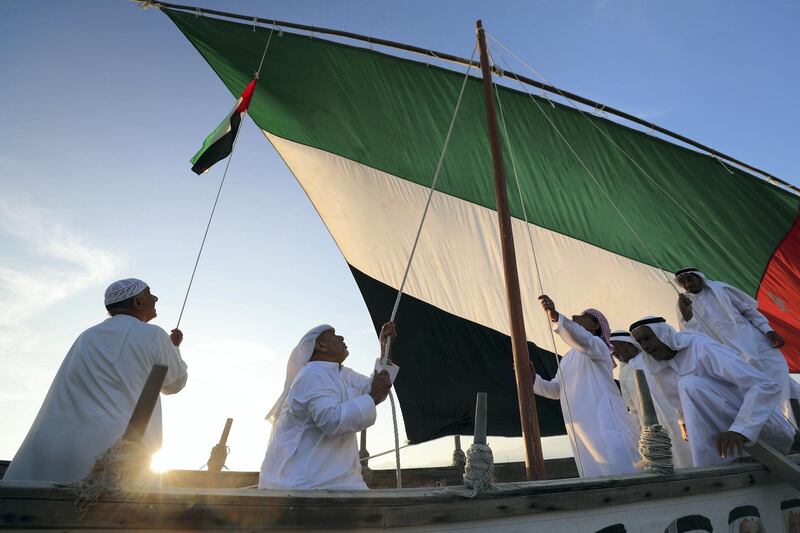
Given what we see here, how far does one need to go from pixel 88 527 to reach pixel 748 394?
2.94 meters

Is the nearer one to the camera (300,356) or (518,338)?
(300,356)

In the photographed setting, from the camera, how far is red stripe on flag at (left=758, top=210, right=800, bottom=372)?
608 centimetres

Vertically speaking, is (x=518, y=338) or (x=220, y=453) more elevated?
(x=518, y=338)

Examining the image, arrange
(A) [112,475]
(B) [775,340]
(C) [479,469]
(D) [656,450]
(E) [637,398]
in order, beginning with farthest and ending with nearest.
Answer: (B) [775,340] < (E) [637,398] < (D) [656,450] < (C) [479,469] < (A) [112,475]

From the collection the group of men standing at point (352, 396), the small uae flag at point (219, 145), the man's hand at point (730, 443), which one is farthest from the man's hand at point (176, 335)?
the man's hand at point (730, 443)

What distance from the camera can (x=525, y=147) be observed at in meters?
6.31

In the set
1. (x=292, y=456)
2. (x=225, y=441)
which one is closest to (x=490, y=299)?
(x=225, y=441)

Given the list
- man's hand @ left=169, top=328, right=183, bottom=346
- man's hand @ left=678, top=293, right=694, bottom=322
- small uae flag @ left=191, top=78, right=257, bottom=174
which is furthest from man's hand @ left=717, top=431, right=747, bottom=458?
small uae flag @ left=191, top=78, right=257, bottom=174

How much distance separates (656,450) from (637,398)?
1.75 metres

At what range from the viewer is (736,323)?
4.27m

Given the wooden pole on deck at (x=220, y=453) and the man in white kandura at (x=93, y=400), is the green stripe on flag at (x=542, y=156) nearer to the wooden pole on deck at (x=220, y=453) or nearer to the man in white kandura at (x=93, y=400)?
the wooden pole on deck at (x=220, y=453)

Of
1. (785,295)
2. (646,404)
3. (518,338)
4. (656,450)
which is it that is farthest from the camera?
(785,295)

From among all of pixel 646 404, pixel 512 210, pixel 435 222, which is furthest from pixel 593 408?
pixel 435 222

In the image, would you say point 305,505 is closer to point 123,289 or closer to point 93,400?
point 93,400
